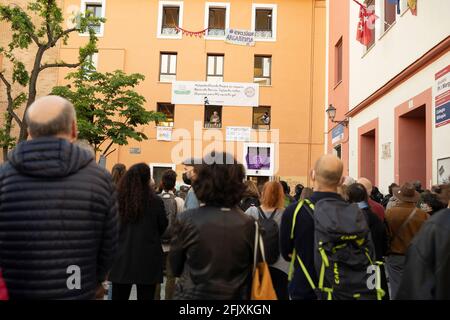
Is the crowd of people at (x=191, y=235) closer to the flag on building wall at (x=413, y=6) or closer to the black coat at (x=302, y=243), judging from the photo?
the black coat at (x=302, y=243)

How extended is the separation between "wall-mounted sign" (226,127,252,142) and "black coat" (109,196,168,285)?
18.7 m

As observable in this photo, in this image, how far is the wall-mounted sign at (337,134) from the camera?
17009 millimetres

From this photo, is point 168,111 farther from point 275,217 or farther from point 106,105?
point 275,217

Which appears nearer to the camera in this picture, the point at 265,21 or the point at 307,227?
the point at 307,227

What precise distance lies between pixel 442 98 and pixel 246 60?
620 inches

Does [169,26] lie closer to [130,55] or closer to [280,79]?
[130,55]

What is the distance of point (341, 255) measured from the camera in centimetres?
320

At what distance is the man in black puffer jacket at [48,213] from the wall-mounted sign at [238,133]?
2036 cm

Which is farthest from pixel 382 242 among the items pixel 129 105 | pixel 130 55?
pixel 130 55

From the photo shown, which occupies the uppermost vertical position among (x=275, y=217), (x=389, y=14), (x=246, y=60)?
(x=246, y=60)

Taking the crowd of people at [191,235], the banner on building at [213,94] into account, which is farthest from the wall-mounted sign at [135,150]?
the crowd of people at [191,235]

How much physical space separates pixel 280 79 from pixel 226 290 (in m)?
21.6

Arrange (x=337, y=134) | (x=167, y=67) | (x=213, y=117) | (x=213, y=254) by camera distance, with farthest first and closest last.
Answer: (x=167, y=67), (x=213, y=117), (x=337, y=134), (x=213, y=254)

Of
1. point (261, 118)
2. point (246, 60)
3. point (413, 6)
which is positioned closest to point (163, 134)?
point (261, 118)
